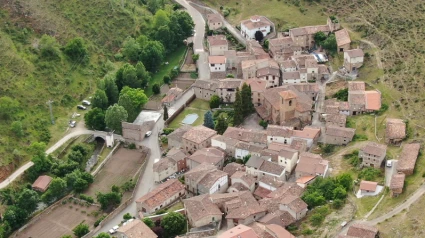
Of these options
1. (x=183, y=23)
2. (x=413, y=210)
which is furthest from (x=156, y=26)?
(x=413, y=210)

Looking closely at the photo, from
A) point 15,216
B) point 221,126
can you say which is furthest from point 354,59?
point 15,216

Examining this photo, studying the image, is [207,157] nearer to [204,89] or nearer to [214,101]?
[214,101]

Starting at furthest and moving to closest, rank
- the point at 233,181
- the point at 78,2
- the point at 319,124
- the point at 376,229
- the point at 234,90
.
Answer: the point at 78,2
the point at 234,90
the point at 319,124
the point at 233,181
the point at 376,229

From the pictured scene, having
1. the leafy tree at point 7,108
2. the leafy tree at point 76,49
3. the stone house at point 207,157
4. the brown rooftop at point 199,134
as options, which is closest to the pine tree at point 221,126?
the brown rooftop at point 199,134

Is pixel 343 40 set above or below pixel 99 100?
above

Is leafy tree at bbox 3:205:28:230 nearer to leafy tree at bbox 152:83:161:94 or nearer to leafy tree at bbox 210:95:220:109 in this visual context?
leafy tree at bbox 210:95:220:109

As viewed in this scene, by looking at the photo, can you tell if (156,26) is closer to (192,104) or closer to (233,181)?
(192,104)

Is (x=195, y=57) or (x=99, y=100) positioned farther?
(x=195, y=57)
